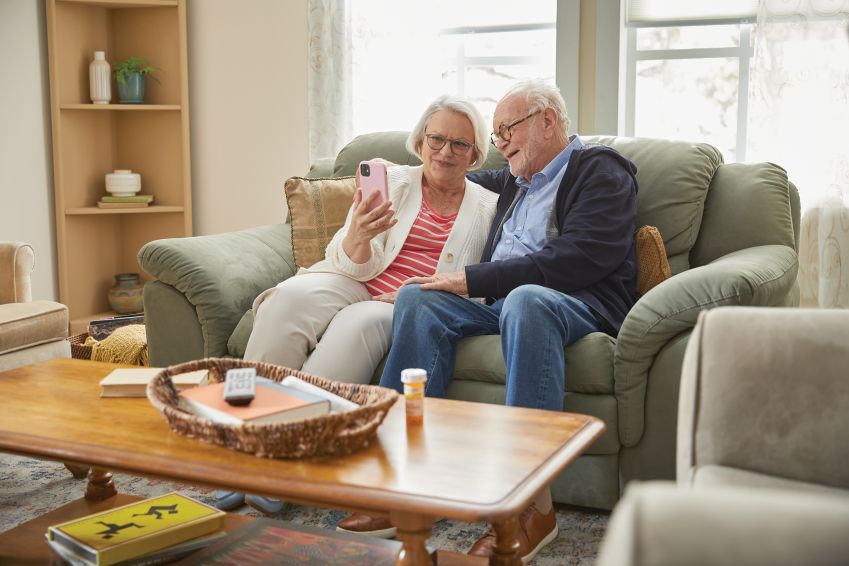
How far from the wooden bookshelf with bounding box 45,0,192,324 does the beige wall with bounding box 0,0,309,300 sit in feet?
0.22

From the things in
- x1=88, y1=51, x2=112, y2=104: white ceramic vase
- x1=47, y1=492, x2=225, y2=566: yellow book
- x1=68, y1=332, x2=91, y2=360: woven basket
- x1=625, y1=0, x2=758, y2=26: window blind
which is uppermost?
x1=625, y1=0, x2=758, y2=26: window blind

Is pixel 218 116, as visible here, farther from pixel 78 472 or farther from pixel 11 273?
pixel 78 472

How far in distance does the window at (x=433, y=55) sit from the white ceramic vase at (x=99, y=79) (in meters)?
1.16

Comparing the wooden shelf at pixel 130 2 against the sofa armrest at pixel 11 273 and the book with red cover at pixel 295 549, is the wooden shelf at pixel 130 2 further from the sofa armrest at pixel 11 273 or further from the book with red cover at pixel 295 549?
the book with red cover at pixel 295 549

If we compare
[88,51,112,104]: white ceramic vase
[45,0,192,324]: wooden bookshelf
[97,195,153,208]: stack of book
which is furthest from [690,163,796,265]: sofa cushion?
[88,51,112,104]: white ceramic vase

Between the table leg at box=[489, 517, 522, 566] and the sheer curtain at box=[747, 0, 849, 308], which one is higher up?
Answer: the sheer curtain at box=[747, 0, 849, 308]

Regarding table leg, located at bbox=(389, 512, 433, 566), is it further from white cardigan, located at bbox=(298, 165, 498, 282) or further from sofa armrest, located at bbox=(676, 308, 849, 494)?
white cardigan, located at bbox=(298, 165, 498, 282)

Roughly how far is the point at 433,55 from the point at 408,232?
137 cm

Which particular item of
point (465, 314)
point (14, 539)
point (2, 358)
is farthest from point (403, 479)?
point (2, 358)

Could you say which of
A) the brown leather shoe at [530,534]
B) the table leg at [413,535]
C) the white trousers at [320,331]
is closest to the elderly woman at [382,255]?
the white trousers at [320,331]

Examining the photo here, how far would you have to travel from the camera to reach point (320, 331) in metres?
2.43

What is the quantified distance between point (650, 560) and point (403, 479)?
75 centimetres

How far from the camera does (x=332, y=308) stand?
8.09 feet

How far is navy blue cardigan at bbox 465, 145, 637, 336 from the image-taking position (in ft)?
7.59
